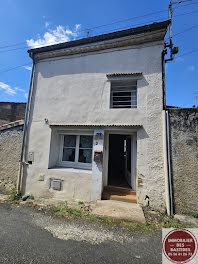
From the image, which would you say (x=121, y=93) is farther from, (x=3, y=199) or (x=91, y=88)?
(x=3, y=199)

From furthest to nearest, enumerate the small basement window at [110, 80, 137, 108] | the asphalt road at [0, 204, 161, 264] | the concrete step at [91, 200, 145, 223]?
the small basement window at [110, 80, 137, 108] < the concrete step at [91, 200, 145, 223] < the asphalt road at [0, 204, 161, 264]

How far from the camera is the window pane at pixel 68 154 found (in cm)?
534

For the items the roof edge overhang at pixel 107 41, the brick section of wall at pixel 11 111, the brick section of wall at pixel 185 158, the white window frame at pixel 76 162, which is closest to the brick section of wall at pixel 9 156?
the white window frame at pixel 76 162

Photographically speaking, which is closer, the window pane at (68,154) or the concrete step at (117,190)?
the concrete step at (117,190)

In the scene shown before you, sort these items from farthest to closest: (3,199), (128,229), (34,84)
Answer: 1. (34,84)
2. (3,199)
3. (128,229)

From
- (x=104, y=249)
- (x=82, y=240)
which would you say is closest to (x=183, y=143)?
(x=104, y=249)

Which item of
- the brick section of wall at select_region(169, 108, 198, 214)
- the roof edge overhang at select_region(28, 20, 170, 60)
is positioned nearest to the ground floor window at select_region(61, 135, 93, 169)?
the brick section of wall at select_region(169, 108, 198, 214)

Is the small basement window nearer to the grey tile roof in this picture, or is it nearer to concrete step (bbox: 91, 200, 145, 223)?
the grey tile roof

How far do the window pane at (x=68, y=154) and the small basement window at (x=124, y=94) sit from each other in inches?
112

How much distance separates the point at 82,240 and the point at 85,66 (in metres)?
6.37

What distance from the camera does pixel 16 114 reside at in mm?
8742

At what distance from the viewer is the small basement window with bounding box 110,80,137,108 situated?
5012 millimetres

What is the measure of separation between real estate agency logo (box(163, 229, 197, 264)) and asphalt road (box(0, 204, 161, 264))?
18.1 inches

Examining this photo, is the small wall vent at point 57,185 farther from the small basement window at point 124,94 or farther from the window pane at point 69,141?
the small basement window at point 124,94
